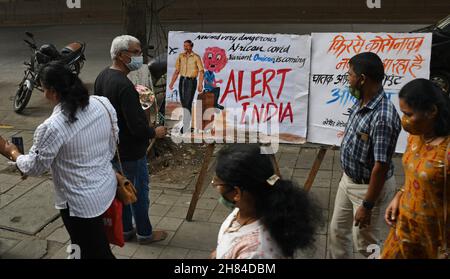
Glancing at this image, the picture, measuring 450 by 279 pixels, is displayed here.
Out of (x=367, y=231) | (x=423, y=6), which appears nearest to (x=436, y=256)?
(x=367, y=231)

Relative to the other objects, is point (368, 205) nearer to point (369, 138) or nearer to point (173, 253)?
point (369, 138)

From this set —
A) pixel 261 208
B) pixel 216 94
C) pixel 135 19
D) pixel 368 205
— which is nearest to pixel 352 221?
pixel 368 205

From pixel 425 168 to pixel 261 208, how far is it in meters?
0.95

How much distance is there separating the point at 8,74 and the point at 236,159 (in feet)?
33.8

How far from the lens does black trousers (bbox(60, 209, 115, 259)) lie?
2.90m

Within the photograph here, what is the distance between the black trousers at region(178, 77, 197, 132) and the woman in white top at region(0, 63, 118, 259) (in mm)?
1383

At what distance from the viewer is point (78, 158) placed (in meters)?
2.77

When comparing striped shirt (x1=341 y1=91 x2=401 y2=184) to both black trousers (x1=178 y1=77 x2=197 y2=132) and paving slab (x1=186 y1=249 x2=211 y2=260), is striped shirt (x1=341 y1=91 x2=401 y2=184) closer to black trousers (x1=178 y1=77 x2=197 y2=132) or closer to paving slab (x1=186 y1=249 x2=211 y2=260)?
paving slab (x1=186 y1=249 x2=211 y2=260)

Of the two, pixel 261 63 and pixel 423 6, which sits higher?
pixel 423 6

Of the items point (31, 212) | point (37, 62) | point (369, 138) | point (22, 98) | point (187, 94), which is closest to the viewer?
point (369, 138)

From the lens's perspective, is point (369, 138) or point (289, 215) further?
point (369, 138)

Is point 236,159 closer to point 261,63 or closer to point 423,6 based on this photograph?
point 261,63

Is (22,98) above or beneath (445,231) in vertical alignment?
beneath

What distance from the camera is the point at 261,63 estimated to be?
4.17 m
